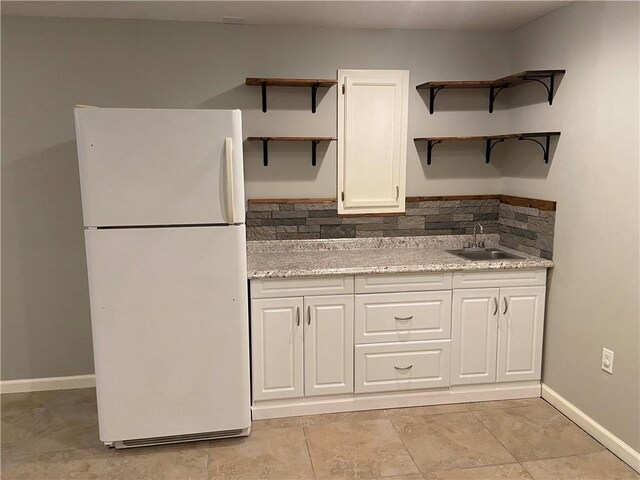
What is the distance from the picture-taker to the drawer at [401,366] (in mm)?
3029

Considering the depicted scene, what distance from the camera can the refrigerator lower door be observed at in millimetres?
2521

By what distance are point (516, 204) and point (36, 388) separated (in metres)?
3.29

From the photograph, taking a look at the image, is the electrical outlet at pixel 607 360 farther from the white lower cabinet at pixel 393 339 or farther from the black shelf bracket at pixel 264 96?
the black shelf bracket at pixel 264 96

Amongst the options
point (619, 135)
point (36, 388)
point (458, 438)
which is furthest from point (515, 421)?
point (36, 388)

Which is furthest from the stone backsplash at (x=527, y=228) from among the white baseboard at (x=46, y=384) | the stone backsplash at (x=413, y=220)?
the white baseboard at (x=46, y=384)

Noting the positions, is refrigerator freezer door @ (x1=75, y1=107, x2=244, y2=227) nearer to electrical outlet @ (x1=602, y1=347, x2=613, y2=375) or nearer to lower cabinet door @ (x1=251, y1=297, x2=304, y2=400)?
lower cabinet door @ (x1=251, y1=297, x2=304, y2=400)

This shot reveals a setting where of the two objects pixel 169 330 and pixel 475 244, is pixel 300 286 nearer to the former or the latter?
Answer: pixel 169 330

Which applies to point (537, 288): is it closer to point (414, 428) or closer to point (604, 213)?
point (604, 213)

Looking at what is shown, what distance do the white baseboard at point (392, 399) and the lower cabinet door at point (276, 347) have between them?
88 mm

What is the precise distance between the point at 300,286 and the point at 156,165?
995 mm

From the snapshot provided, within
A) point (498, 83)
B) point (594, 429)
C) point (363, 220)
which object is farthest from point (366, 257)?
point (594, 429)

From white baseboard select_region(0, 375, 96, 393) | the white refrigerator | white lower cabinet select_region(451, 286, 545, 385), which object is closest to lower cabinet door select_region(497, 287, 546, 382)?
white lower cabinet select_region(451, 286, 545, 385)

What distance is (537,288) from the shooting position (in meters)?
3.11

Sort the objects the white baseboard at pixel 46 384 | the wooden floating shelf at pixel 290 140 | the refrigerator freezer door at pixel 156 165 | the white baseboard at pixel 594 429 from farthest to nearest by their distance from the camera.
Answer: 1. the white baseboard at pixel 46 384
2. the wooden floating shelf at pixel 290 140
3. the white baseboard at pixel 594 429
4. the refrigerator freezer door at pixel 156 165
